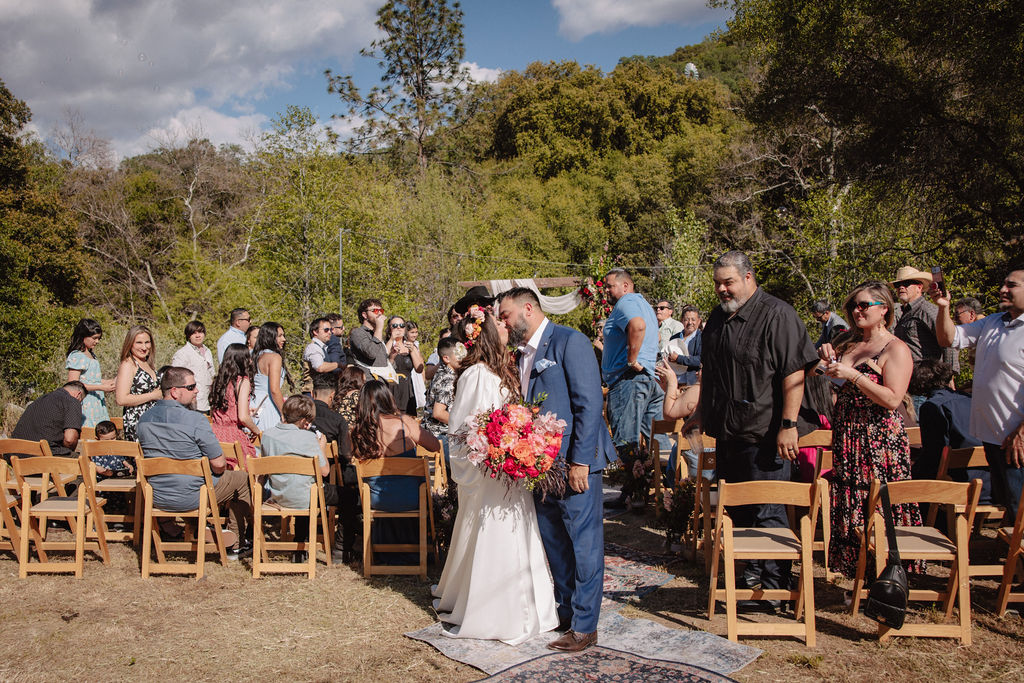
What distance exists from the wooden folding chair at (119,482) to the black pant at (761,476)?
14.3 ft

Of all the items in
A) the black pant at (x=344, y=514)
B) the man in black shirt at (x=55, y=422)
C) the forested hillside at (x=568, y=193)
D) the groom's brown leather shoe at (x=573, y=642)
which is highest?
the forested hillside at (x=568, y=193)

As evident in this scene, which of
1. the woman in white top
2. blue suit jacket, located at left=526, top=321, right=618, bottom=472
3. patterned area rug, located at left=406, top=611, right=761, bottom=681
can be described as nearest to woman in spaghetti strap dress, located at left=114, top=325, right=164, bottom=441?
the woman in white top

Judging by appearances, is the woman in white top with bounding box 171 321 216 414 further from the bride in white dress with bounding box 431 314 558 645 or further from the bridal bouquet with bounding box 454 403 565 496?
the bridal bouquet with bounding box 454 403 565 496

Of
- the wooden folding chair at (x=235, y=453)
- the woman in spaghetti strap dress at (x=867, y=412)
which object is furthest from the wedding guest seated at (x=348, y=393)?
the woman in spaghetti strap dress at (x=867, y=412)

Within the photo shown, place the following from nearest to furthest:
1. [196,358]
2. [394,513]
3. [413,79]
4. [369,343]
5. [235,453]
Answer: [394,513]
[235,453]
[196,358]
[369,343]
[413,79]

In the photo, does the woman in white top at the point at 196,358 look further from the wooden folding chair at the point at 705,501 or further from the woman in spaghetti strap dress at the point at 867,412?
the woman in spaghetti strap dress at the point at 867,412

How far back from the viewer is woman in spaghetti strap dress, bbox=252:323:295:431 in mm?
7504

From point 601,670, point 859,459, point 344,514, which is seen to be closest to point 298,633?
point 344,514

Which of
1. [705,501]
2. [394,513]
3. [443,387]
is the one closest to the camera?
[705,501]

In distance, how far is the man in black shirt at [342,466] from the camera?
19.8 feet

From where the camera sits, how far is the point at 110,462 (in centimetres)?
661

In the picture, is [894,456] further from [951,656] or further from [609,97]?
[609,97]

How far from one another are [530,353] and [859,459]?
93.9 inches

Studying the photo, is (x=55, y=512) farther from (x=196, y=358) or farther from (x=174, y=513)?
(x=196, y=358)
